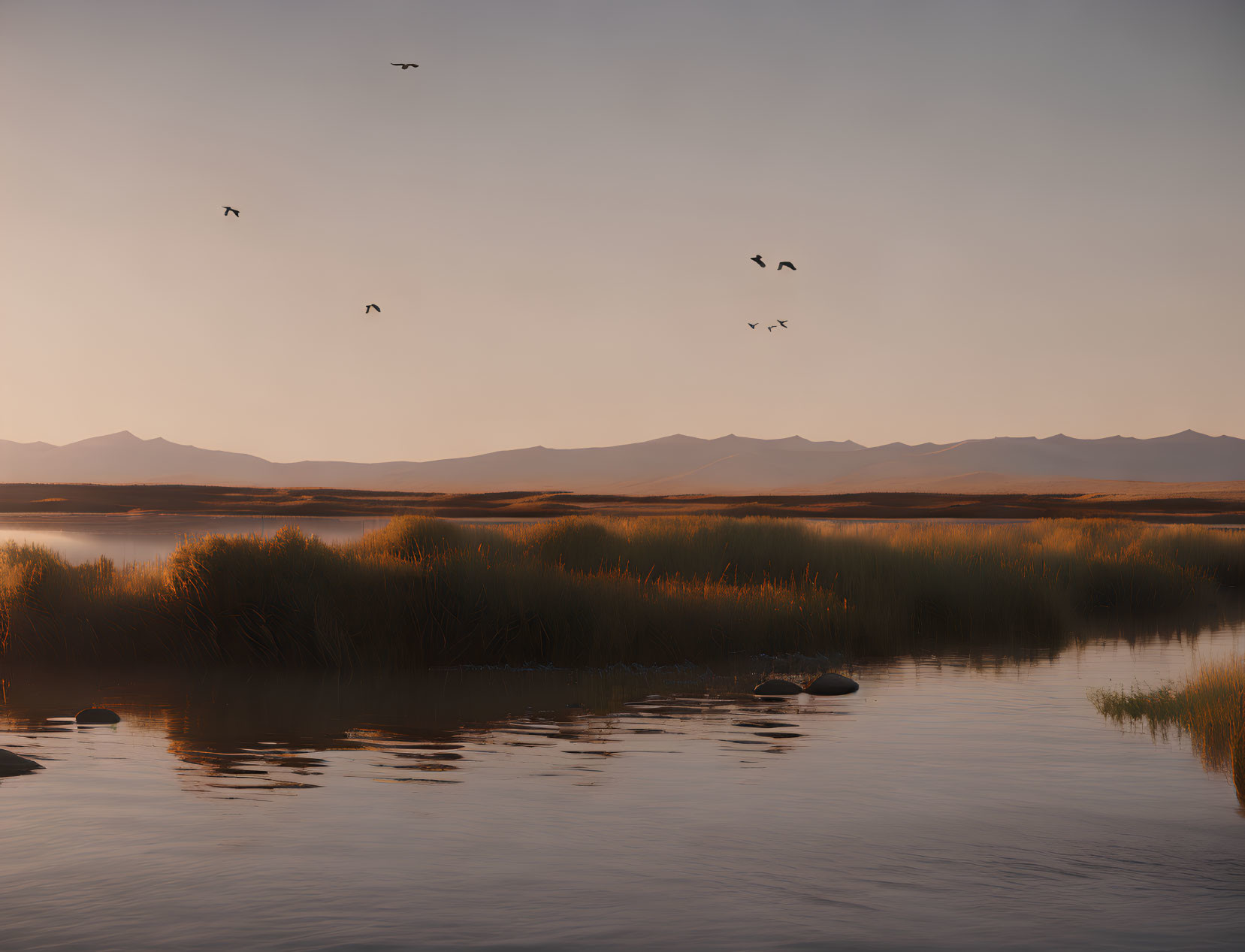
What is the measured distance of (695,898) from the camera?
851 centimetres

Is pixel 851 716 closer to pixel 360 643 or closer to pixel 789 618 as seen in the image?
pixel 789 618

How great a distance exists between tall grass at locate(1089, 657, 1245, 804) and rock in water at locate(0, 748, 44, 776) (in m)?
12.5

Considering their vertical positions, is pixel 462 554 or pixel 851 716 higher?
pixel 462 554

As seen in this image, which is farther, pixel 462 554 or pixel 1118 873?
pixel 462 554

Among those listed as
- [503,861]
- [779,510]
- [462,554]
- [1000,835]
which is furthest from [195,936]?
[779,510]

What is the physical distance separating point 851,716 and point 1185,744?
4.24 m

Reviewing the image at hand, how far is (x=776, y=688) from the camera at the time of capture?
18328 millimetres

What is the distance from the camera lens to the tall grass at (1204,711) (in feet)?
42.6

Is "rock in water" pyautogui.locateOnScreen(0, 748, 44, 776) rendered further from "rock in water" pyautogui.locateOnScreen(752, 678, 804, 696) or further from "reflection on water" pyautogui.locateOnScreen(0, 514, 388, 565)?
"rock in water" pyautogui.locateOnScreen(752, 678, 804, 696)

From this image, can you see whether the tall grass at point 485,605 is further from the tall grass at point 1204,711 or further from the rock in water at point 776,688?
the tall grass at point 1204,711

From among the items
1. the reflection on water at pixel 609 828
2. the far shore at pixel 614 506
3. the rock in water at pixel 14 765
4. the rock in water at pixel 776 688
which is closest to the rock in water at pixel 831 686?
the rock in water at pixel 776 688

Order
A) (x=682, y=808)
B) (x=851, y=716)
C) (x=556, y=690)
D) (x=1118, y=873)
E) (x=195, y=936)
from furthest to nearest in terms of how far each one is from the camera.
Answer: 1. (x=556, y=690)
2. (x=851, y=716)
3. (x=682, y=808)
4. (x=1118, y=873)
5. (x=195, y=936)

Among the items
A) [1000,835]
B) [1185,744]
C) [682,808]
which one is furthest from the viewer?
[1185,744]

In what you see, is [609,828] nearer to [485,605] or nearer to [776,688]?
[776,688]
